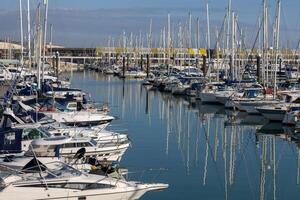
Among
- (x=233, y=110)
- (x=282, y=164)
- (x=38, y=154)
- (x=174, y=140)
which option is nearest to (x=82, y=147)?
(x=38, y=154)

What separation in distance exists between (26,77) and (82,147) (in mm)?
30045

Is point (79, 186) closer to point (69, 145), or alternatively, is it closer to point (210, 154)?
point (69, 145)

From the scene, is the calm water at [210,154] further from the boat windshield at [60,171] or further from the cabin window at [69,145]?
the boat windshield at [60,171]

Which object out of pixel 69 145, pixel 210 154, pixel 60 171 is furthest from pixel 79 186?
pixel 210 154

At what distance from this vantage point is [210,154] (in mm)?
30906

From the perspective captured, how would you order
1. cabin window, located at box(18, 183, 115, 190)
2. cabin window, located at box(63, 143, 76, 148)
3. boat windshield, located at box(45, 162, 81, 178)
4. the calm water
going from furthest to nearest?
cabin window, located at box(63, 143, 76, 148), the calm water, boat windshield, located at box(45, 162, 81, 178), cabin window, located at box(18, 183, 115, 190)

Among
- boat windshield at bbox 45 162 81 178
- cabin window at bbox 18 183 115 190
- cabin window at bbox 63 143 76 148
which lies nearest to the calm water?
cabin window at bbox 63 143 76 148

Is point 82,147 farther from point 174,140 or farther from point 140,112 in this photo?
point 140,112

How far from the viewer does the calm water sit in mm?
23219

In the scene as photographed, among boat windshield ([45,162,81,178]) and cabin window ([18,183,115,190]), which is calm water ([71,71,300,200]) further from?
boat windshield ([45,162,81,178])

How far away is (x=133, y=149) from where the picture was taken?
31953 mm

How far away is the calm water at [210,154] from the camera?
76.2ft

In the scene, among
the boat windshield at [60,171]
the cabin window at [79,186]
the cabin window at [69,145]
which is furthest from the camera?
the cabin window at [69,145]

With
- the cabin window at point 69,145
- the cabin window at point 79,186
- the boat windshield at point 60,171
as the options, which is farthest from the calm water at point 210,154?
the boat windshield at point 60,171
